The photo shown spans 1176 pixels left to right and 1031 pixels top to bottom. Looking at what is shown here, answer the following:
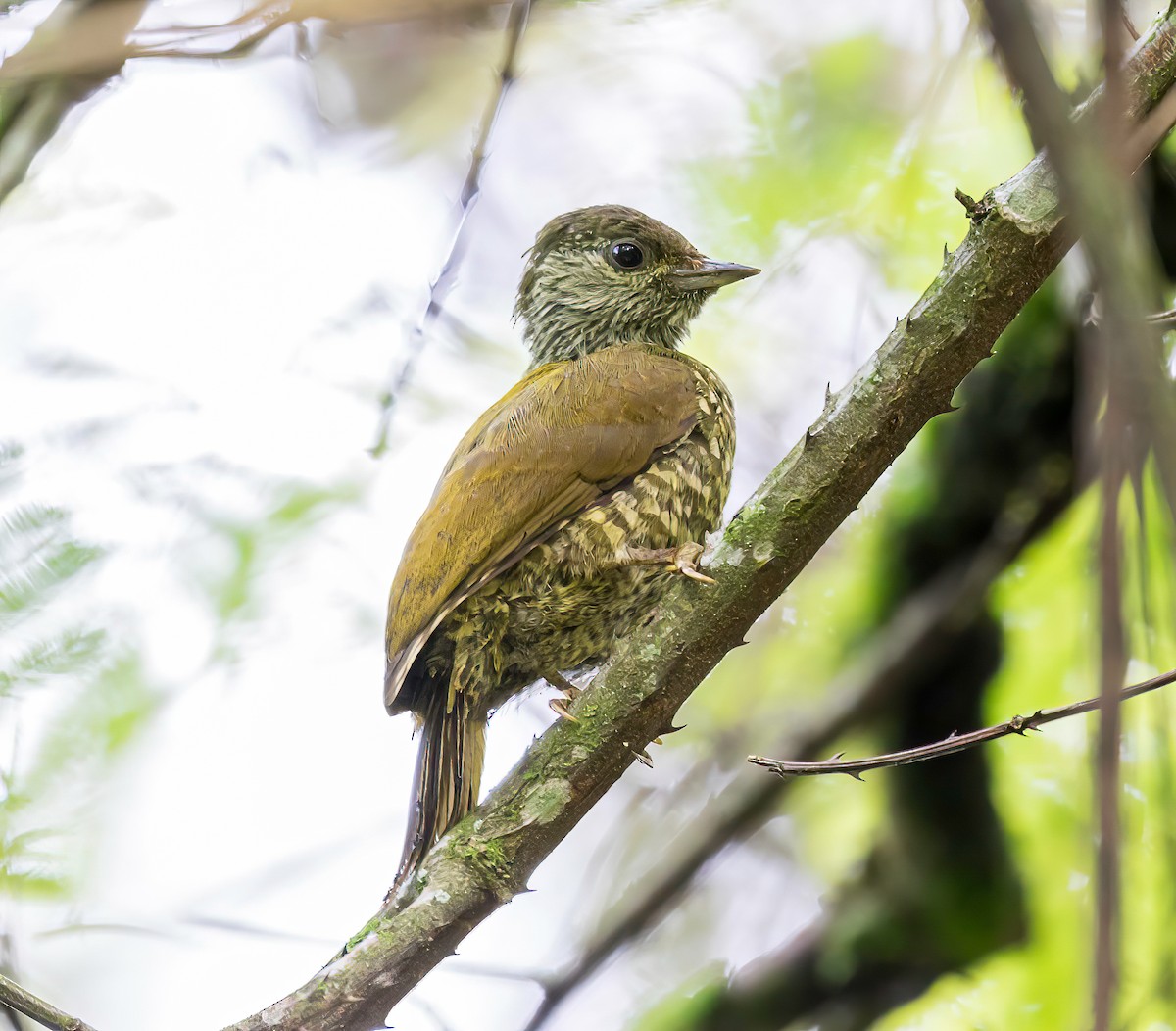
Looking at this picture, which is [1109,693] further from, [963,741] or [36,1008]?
[36,1008]

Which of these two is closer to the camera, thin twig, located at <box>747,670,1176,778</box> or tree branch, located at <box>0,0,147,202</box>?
thin twig, located at <box>747,670,1176,778</box>

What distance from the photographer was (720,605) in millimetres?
2240

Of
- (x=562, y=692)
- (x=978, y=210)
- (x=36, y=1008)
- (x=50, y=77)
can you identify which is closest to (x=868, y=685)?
(x=562, y=692)

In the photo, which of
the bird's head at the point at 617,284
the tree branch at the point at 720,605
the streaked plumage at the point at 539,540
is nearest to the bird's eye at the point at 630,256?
the bird's head at the point at 617,284

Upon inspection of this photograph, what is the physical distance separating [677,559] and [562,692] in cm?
78

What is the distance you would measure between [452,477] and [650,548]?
492mm

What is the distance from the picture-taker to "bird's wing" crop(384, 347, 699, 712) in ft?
8.86

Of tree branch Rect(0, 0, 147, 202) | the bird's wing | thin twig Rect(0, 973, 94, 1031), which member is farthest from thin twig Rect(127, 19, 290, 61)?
thin twig Rect(0, 973, 94, 1031)

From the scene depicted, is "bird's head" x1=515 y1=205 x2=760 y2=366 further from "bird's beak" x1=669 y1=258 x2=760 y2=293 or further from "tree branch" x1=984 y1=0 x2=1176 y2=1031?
"tree branch" x1=984 y1=0 x2=1176 y2=1031

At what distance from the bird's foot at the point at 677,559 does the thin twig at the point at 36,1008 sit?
1.21 m

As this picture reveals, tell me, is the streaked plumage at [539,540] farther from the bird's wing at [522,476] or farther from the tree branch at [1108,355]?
the tree branch at [1108,355]

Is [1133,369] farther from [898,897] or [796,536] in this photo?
[898,897]

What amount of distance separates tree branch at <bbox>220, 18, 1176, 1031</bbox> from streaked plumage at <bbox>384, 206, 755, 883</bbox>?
0.81 ft

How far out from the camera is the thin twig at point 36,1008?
1855 millimetres
